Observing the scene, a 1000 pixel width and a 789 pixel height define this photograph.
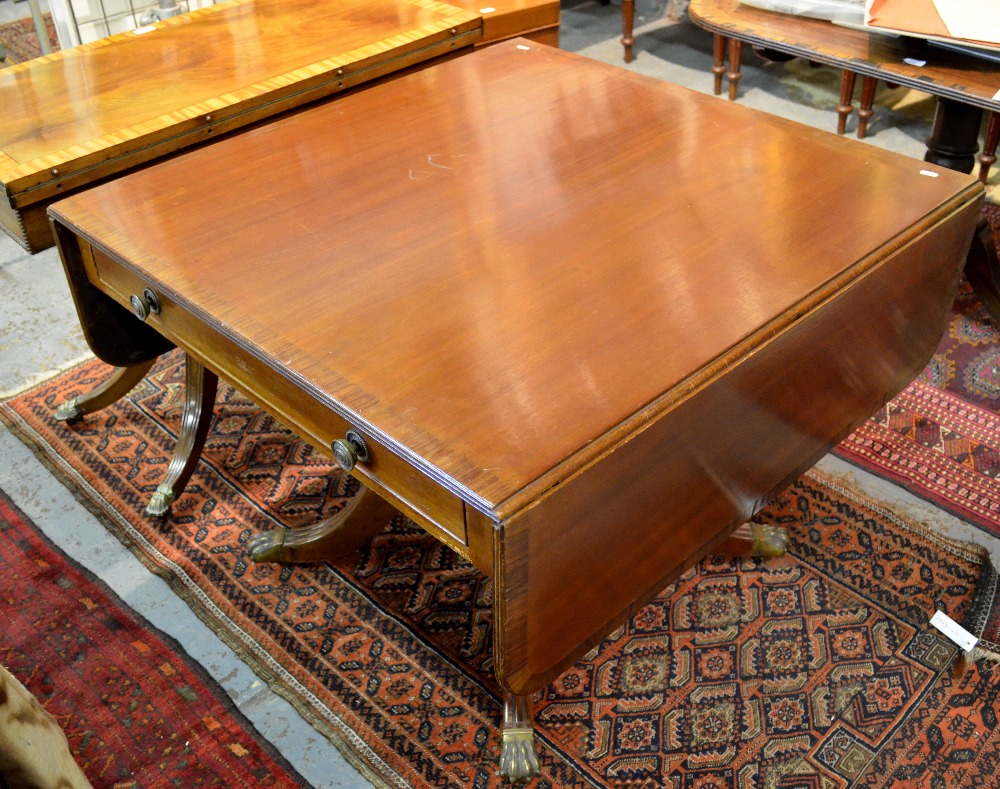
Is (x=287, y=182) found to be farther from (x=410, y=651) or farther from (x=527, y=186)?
(x=410, y=651)

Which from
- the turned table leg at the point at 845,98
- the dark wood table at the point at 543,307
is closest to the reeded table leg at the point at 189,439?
the dark wood table at the point at 543,307

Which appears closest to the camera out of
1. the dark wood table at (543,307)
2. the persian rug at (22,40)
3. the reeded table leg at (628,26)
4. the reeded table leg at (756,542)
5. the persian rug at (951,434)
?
the dark wood table at (543,307)

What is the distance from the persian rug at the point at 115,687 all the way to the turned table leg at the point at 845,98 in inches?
99.9

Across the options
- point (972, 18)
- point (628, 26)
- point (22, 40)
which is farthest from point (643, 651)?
point (22, 40)

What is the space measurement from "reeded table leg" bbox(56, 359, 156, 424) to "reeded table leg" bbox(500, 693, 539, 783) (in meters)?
1.22

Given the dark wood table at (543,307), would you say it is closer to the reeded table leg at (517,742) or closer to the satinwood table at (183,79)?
the reeded table leg at (517,742)

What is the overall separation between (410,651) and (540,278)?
75 centimetres

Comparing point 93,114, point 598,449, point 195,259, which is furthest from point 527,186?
point 93,114

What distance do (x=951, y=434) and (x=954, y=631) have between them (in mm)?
597

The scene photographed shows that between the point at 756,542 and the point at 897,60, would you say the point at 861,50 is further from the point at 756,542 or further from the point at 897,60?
the point at 756,542

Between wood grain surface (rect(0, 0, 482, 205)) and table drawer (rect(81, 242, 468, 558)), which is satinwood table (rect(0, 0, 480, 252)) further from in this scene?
table drawer (rect(81, 242, 468, 558))

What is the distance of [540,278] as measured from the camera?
1515 mm

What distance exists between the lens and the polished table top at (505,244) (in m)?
1.30

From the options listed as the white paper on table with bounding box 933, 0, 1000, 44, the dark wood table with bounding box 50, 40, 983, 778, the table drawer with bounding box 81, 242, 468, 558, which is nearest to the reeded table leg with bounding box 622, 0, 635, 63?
the white paper on table with bounding box 933, 0, 1000, 44
